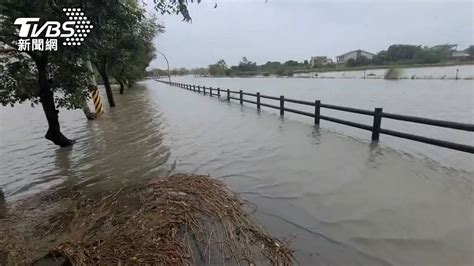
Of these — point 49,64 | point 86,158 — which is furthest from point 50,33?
point 86,158

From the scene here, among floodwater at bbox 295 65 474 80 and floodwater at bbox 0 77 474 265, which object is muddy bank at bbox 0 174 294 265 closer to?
floodwater at bbox 0 77 474 265

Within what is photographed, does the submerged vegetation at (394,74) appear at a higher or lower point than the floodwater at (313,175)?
lower

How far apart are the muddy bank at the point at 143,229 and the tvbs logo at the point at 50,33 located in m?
3.41

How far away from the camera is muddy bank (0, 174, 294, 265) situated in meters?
2.82

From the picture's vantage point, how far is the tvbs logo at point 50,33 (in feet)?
18.8

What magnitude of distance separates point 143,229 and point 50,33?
5.26m

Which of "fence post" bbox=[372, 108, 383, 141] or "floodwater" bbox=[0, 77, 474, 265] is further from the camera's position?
"fence post" bbox=[372, 108, 383, 141]

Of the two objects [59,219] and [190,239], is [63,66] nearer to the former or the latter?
[59,219]

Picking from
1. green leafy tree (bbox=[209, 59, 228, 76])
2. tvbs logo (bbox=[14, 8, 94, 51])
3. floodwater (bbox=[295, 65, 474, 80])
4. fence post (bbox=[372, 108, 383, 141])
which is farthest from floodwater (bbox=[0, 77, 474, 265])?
green leafy tree (bbox=[209, 59, 228, 76])

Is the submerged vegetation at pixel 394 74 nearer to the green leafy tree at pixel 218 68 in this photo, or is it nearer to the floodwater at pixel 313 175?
the floodwater at pixel 313 175

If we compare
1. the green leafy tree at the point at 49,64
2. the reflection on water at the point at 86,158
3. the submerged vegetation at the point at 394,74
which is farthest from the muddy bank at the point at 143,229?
the submerged vegetation at the point at 394,74

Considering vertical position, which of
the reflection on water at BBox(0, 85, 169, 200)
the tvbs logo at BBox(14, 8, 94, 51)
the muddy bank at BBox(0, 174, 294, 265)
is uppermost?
the tvbs logo at BBox(14, 8, 94, 51)

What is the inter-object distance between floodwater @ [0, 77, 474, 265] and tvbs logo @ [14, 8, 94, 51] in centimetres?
272

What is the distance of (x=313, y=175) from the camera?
5227 mm
